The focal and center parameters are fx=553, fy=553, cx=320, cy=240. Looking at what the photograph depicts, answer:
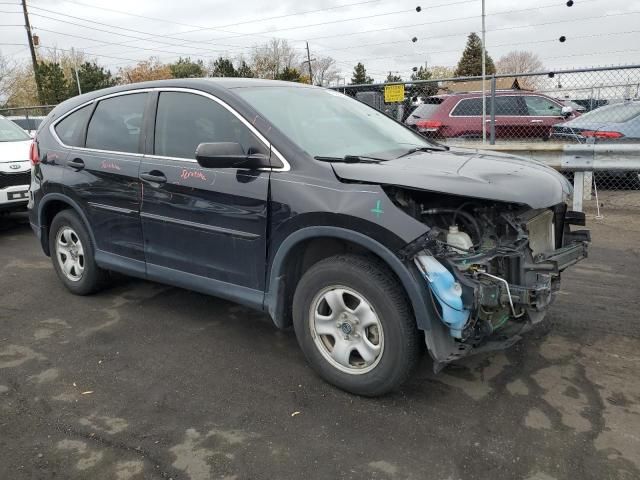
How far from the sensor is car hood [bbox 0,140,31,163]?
749cm

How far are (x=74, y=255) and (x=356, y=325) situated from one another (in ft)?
9.97

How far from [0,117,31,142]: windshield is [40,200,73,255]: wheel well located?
4142 millimetres

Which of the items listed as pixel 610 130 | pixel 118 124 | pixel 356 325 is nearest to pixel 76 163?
pixel 118 124

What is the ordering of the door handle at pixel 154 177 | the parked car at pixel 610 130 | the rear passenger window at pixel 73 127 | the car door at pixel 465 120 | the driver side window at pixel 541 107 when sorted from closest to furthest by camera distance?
1. the door handle at pixel 154 177
2. the rear passenger window at pixel 73 127
3. the parked car at pixel 610 130
4. the car door at pixel 465 120
5. the driver side window at pixel 541 107

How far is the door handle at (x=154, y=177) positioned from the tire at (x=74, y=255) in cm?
105

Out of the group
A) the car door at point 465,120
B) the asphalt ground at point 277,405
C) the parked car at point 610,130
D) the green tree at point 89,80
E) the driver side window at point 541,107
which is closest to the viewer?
the asphalt ground at point 277,405

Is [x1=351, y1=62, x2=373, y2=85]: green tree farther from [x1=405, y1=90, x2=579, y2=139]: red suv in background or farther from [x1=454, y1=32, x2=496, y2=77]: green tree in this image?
[x1=405, y1=90, x2=579, y2=139]: red suv in background

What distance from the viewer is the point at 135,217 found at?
4.18 metres

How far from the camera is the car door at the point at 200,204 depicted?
3.49 meters

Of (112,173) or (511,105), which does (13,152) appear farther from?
(511,105)

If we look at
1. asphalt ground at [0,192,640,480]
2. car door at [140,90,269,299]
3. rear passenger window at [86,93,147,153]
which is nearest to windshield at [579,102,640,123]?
asphalt ground at [0,192,640,480]

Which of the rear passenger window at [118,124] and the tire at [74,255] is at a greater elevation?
the rear passenger window at [118,124]

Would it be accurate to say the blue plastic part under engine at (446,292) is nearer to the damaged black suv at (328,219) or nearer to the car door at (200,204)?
the damaged black suv at (328,219)

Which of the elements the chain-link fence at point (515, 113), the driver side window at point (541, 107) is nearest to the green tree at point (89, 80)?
the chain-link fence at point (515, 113)
